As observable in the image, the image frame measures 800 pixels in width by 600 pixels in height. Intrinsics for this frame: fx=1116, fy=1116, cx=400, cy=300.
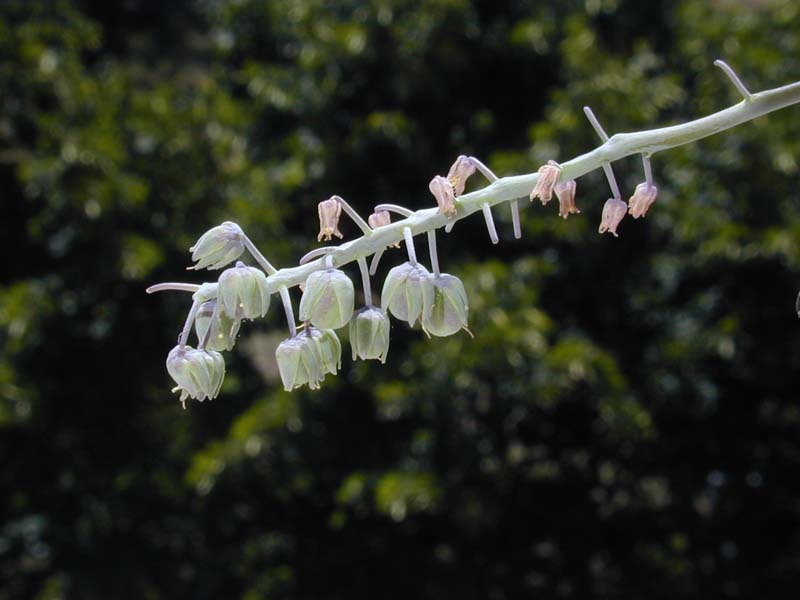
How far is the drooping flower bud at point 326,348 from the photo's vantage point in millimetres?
1419

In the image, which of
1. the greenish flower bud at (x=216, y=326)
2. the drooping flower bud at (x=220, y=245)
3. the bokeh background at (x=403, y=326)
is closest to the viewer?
the greenish flower bud at (x=216, y=326)

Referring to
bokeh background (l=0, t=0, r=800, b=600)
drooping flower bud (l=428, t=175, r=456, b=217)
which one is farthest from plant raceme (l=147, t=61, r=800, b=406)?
bokeh background (l=0, t=0, r=800, b=600)

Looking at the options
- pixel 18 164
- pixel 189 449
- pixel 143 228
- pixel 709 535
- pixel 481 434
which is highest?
pixel 18 164

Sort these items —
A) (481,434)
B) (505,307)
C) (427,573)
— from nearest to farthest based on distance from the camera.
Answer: (505,307) < (481,434) < (427,573)

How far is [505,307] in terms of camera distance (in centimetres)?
523

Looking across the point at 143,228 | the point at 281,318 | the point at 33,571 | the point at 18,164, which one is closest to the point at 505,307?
the point at 281,318

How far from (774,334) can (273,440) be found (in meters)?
2.59

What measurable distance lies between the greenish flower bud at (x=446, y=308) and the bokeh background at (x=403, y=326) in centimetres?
383

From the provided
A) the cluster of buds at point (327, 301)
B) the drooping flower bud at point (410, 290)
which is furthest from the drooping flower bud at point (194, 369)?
the drooping flower bud at point (410, 290)

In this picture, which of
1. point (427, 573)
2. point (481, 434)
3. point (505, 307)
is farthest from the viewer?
point (427, 573)

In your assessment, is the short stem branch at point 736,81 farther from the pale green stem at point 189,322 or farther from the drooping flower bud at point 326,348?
the pale green stem at point 189,322

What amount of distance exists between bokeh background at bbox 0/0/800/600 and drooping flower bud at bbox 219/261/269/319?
12.8 ft

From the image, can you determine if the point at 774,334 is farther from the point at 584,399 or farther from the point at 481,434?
the point at 481,434

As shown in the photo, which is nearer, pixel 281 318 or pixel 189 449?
pixel 281 318
